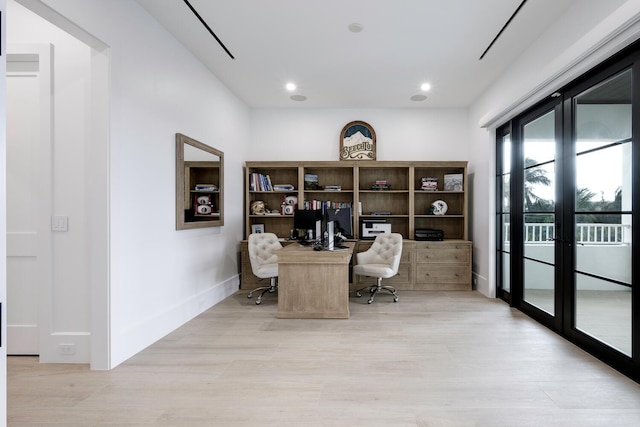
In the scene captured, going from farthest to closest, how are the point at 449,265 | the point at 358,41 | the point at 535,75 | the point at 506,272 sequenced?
the point at 449,265 → the point at 506,272 → the point at 358,41 → the point at 535,75

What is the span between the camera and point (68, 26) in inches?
93.8

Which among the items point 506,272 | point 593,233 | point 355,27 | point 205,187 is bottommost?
point 506,272

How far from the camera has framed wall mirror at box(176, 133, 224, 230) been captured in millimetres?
3666

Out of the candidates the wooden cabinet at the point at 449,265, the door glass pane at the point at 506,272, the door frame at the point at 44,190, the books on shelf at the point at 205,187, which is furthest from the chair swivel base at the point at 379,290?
the door frame at the point at 44,190

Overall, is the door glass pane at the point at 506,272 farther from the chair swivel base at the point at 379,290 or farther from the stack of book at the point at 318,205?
the stack of book at the point at 318,205

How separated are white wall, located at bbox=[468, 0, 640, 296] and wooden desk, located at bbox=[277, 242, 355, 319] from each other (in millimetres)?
2294

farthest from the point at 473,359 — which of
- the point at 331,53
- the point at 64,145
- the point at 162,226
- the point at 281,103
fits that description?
the point at 281,103

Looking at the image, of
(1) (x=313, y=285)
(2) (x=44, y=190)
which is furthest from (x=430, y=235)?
(2) (x=44, y=190)

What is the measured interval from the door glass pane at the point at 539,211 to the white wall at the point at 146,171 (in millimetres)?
Answer: 3809

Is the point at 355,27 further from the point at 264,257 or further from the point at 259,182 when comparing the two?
the point at 264,257

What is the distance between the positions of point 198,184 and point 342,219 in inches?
80.8

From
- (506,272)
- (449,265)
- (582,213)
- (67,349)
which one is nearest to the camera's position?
(67,349)

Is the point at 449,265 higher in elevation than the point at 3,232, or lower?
lower

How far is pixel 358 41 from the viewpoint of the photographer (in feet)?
11.9
